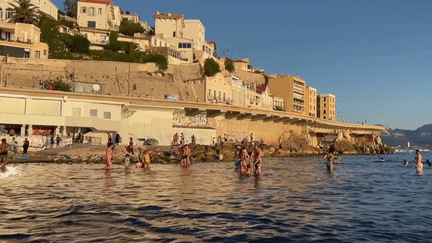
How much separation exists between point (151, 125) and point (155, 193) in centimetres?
3687

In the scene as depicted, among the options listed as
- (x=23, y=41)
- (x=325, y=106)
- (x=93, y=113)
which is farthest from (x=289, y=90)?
(x=93, y=113)

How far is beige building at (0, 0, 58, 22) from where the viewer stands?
7569cm

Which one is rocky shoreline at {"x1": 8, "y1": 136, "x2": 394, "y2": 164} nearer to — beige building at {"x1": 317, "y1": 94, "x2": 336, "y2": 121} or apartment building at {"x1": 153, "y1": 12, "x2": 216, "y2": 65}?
apartment building at {"x1": 153, "y1": 12, "x2": 216, "y2": 65}

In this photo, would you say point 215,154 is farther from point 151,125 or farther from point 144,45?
point 144,45

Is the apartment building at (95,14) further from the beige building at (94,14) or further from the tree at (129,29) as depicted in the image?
the tree at (129,29)

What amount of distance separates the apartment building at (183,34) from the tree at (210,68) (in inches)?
236

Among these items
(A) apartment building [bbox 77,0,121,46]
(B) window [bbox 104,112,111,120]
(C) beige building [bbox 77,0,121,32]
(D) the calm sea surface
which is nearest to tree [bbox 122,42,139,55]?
(A) apartment building [bbox 77,0,121,46]

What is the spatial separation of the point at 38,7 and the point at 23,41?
41.9ft

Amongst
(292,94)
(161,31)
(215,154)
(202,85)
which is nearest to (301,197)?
(215,154)

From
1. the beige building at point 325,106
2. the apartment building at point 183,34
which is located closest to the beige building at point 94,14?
the apartment building at point 183,34

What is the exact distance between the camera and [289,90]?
367 feet

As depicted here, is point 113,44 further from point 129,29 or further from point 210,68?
point 210,68

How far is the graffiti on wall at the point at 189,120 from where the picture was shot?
2136 inches

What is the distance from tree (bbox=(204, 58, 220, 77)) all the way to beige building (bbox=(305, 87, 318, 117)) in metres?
45.1
